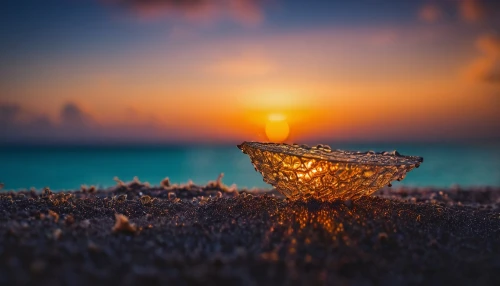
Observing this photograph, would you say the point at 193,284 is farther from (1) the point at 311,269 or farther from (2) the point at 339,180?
(2) the point at 339,180

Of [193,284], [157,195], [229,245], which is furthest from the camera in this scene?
[157,195]

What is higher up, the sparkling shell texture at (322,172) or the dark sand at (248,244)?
the sparkling shell texture at (322,172)

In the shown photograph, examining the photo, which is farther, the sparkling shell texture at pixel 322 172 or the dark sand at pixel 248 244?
the sparkling shell texture at pixel 322 172

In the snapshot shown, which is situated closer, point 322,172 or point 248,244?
point 248,244

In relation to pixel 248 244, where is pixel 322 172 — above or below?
above

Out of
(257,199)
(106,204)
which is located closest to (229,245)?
(257,199)
